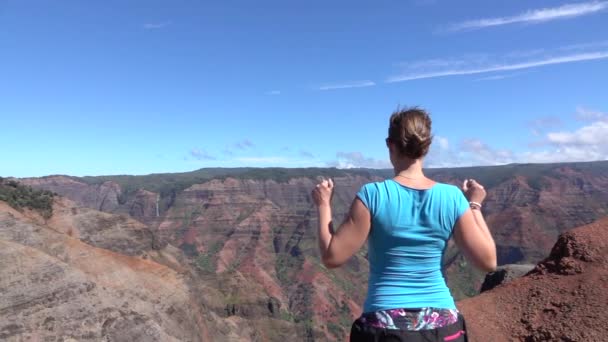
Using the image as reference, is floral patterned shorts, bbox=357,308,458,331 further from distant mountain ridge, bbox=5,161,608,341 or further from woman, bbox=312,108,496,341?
distant mountain ridge, bbox=5,161,608,341

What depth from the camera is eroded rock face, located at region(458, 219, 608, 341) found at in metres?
13.1

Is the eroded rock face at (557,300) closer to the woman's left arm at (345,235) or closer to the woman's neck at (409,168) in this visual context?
the woman's neck at (409,168)

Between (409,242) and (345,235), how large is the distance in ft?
1.45

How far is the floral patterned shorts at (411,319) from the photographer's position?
369 cm

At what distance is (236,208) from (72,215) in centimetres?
10412

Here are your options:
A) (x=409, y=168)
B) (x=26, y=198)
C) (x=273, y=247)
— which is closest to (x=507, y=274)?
(x=409, y=168)

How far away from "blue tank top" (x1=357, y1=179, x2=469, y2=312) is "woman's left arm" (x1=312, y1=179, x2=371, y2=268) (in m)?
0.06

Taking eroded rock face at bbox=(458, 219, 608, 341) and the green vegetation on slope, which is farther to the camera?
the green vegetation on slope

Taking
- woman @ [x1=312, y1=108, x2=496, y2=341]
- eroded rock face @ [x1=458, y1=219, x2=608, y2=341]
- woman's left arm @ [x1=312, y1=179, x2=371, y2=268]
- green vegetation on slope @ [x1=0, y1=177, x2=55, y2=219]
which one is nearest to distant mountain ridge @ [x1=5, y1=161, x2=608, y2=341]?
green vegetation on slope @ [x1=0, y1=177, x2=55, y2=219]

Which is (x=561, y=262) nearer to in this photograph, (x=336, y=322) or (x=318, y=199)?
(x=318, y=199)

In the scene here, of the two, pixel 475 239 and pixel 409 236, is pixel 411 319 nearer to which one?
pixel 409 236

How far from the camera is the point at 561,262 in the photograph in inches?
624

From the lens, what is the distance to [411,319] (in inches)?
145

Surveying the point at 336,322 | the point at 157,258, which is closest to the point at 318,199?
the point at 157,258
